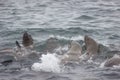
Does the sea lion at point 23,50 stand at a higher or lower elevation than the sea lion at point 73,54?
higher

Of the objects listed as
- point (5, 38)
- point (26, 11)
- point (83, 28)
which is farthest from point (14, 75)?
point (26, 11)

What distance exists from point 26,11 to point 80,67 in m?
11.3

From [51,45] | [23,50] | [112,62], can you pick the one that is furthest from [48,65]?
[51,45]

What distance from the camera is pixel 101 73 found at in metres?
11.7

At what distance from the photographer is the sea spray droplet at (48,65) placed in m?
12.1

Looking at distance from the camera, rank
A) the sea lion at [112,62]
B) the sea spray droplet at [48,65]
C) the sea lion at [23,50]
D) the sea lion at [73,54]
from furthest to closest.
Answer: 1. the sea lion at [23,50]
2. the sea lion at [73,54]
3. the sea lion at [112,62]
4. the sea spray droplet at [48,65]

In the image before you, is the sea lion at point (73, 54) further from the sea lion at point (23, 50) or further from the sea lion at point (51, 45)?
the sea lion at point (23, 50)

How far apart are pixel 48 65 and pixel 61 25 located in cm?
733

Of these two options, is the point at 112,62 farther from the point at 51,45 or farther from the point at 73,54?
the point at 51,45

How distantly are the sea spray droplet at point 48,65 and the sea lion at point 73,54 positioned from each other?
1.10ft

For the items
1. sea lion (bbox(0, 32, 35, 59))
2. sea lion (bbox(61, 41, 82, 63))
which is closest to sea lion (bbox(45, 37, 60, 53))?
sea lion (bbox(0, 32, 35, 59))

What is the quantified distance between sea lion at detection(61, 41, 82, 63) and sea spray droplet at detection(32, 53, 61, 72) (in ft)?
1.10

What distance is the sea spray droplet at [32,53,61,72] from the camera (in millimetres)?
12109

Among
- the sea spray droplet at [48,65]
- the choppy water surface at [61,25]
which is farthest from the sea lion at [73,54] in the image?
the choppy water surface at [61,25]
